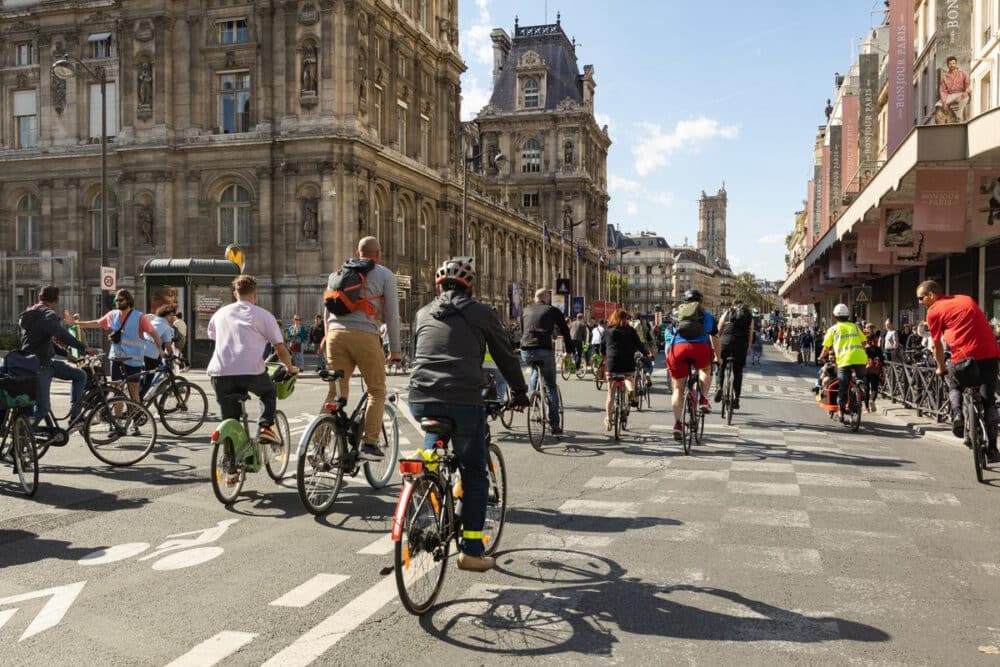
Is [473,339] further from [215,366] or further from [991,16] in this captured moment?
[991,16]

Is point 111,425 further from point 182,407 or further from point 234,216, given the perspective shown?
point 234,216

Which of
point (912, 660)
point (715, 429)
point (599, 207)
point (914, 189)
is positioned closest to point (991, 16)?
point (914, 189)

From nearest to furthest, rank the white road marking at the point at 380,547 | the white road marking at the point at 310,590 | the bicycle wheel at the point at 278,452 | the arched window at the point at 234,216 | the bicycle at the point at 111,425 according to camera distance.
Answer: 1. the white road marking at the point at 310,590
2. the white road marking at the point at 380,547
3. the bicycle wheel at the point at 278,452
4. the bicycle at the point at 111,425
5. the arched window at the point at 234,216

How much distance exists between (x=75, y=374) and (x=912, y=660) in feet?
29.4

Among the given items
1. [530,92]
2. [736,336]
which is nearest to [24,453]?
[736,336]

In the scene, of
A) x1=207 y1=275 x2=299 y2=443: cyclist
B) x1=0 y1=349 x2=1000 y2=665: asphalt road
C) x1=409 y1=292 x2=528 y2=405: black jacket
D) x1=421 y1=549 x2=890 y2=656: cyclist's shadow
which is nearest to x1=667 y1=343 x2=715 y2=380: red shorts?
x1=0 y1=349 x2=1000 y2=665: asphalt road

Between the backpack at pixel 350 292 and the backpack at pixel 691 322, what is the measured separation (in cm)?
486

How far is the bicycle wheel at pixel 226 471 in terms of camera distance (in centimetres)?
736

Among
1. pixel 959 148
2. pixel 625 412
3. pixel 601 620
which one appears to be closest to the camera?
pixel 601 620

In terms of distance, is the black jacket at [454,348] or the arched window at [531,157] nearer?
the black jacket at [454,348]

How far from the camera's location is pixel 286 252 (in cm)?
3825

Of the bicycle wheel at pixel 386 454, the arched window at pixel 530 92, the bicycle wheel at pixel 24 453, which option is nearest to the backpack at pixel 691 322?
the bicycle wheel at pixel 386 454

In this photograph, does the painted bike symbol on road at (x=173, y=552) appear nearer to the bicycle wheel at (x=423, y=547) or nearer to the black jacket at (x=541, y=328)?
the bicycle wheel at (x=423, y=547)

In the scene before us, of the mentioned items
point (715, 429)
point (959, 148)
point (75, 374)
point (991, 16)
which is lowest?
point (715, 429)
